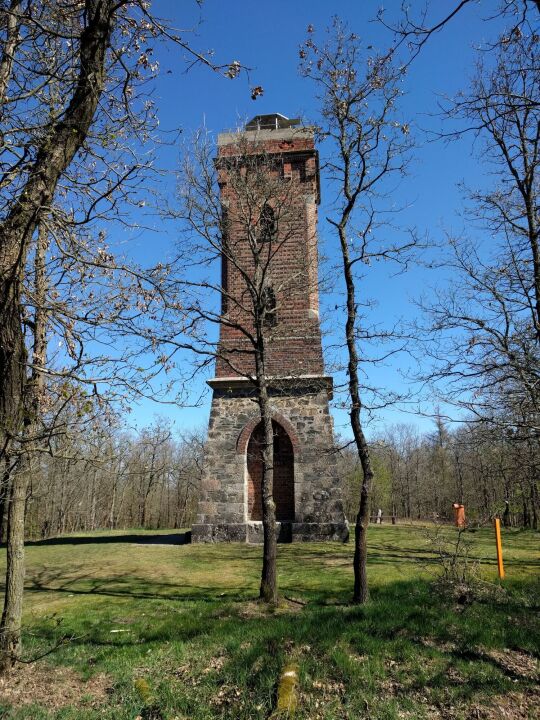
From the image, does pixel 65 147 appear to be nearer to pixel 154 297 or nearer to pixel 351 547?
pixel 154 297

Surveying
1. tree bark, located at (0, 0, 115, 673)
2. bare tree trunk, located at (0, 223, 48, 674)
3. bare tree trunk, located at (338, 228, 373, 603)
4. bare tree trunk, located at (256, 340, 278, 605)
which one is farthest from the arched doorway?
tree bark, located at (0, 0, 115, 673)

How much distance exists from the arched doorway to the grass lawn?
477cm

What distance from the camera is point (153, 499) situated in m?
47.8

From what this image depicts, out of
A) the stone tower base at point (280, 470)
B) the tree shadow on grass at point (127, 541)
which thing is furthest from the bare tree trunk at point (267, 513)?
the tree shadow on grass at point (127, 541)

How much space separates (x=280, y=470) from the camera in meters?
15.4

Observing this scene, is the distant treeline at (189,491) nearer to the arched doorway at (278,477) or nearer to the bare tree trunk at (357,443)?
the arched doorway at (278,477)

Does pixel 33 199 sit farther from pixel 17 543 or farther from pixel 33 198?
pixel 17 543

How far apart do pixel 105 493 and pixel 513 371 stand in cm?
3894

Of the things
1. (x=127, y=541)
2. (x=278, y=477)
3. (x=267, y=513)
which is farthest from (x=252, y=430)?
(x=267, y=513)

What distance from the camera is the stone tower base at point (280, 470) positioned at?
14453mm

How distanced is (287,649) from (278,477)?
30.1ft

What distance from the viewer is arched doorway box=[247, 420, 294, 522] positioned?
15086 mm

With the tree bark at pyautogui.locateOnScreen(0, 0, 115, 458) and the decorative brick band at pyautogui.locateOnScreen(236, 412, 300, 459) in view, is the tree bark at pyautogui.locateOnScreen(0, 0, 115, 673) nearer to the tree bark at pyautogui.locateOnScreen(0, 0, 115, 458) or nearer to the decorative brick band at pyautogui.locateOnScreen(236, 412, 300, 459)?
the tree bark at pyautogui.locateOnScreen(0, 0, 115, 458)

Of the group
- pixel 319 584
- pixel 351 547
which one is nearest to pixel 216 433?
pixel 351 547
